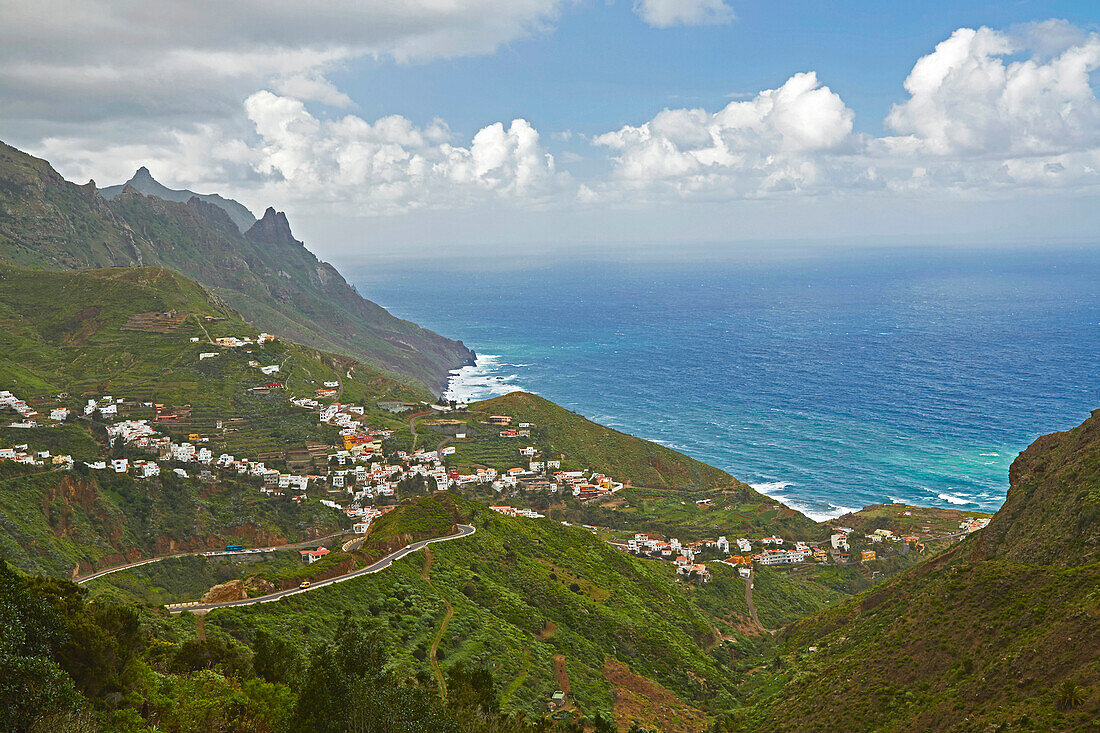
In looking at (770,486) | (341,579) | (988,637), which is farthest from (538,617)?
(770,486)

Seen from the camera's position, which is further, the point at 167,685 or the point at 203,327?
the point at 203,327

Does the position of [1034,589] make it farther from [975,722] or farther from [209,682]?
[209,682]

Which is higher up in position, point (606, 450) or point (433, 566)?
point (433, 566)

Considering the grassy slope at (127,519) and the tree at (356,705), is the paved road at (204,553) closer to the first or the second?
the grassy slope at (127,519)

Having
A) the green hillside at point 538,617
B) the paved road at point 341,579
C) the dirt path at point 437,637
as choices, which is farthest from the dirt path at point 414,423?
the dirt path at point 437,637

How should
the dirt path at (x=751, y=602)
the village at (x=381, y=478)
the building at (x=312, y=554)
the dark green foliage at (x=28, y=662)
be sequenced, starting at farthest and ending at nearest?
the village at (x=381, y=478), the building at (x=312, y=554), the dirt path at (x=751, y=602), the dark green foliage at (x=28, y=662)

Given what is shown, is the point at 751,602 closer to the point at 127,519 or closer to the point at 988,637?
the point at 988,637

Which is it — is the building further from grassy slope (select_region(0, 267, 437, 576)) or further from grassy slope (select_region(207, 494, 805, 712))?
grassy slope (select_region(207, 494, 805, 712))
